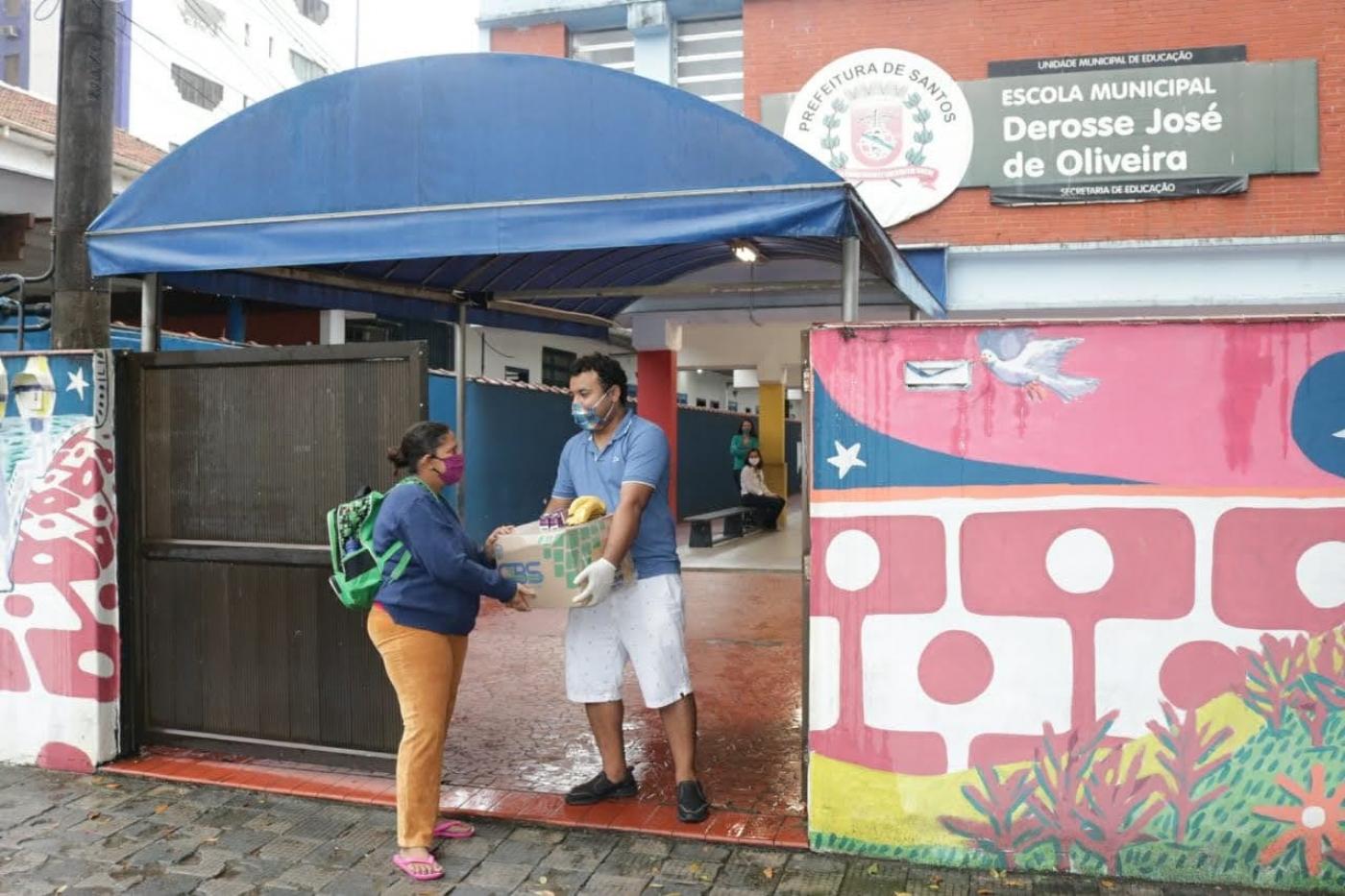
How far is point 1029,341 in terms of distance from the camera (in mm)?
3875

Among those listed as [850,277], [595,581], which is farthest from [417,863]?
[850,277]

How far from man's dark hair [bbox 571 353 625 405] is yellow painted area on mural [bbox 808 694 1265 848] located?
1714mm

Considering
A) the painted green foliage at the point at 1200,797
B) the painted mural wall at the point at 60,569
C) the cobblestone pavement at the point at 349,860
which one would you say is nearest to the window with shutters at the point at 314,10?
the painted mural wall at the point at 60,569

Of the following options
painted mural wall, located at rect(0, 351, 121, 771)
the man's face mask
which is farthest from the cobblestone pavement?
the man's face mask

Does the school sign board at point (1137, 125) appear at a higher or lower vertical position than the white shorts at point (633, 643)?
higher

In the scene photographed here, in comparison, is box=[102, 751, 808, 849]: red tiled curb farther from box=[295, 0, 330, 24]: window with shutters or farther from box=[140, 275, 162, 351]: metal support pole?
box=[295, 0, 330, 24]: window with shutters

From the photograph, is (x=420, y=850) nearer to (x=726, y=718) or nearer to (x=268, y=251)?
(x=726, y=718)

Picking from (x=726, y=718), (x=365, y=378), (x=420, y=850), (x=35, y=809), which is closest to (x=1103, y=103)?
(x=726, y=718)

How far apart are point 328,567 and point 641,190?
226cm

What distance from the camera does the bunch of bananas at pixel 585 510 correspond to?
4.19 meters

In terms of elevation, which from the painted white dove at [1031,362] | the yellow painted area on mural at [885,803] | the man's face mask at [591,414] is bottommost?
the yellow painted area on mural at [885,803]

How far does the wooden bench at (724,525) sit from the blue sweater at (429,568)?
9.45 meters

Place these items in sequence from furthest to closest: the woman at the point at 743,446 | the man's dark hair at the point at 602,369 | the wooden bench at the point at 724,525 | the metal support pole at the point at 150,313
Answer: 1. the woman at the point at 743,446
2. the wooden bench at the point at 724,525
3. the metal support pole at the point at 150,313
4. the man's dark hair at the point at 602,369

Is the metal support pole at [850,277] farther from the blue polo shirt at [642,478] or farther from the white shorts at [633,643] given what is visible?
the white shorts at [633,643]
